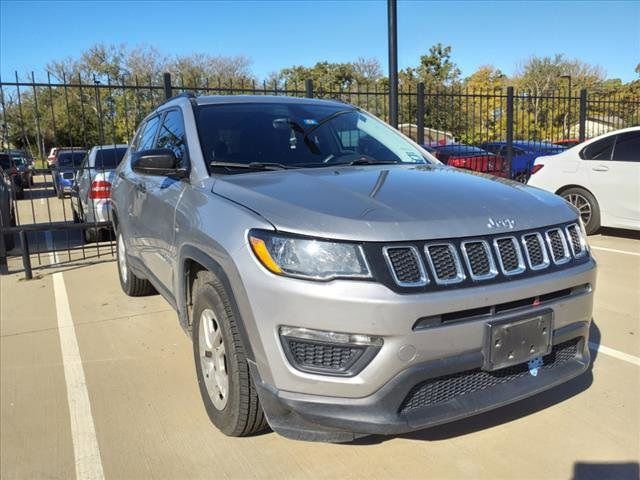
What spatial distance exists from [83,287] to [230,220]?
4.31 metres

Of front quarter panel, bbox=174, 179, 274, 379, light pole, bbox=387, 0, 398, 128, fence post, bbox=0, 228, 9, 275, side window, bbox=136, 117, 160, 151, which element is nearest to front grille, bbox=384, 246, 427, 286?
front quarter panel, bbox=174, 179, 274, 379

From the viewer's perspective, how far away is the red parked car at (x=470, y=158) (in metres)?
12.3

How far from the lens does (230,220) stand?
2604 millimetres

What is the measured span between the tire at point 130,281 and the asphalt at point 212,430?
2.91ft

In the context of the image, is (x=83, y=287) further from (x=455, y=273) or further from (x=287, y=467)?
(x=455, y=273)

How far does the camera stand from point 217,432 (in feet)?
9.84

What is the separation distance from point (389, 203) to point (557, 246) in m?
0.87

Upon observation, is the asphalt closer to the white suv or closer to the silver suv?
the silver suv

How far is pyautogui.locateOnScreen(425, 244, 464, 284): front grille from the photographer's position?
7.52 feet

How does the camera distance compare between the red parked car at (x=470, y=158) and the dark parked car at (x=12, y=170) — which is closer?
the dark parked car at (x=12, y=170)

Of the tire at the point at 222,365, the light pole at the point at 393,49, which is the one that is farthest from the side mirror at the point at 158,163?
the light pole at the point at 393,49

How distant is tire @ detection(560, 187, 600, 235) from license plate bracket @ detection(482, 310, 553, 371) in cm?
626

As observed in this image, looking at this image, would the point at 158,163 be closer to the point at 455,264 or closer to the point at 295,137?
the point at 295,137

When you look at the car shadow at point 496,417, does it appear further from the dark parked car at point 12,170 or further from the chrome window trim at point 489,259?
the dark parked car at point 12,170
